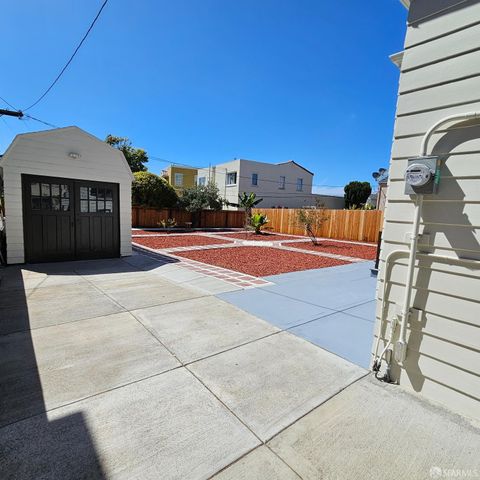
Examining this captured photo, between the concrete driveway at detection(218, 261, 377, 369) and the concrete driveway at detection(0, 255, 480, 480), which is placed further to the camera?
the concrete driveway at detection(218, 261, 377, 369)

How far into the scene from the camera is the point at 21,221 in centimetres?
644

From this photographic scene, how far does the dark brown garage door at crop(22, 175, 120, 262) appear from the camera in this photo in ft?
21.7

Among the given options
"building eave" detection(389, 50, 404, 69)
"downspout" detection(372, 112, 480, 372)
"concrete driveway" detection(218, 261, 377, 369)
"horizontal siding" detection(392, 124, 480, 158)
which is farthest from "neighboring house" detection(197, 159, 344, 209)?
"downspout" detection(372, 112, 480, 372)

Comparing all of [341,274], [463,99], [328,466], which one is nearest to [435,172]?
[463,99]

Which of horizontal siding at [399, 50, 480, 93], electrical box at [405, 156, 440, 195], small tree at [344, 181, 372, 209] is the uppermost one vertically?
small tree at [344, 181, 372, 209]

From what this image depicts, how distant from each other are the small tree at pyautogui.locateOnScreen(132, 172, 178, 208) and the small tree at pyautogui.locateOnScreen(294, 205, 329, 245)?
403 inches

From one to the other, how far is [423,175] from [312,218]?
12220mm

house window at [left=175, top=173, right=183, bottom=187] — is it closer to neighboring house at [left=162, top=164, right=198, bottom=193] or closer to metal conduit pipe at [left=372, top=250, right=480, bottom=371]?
neighboring house at [left=162, top=164, right=198, bottom=193]

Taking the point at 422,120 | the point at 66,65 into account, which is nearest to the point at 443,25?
the point at 422,120

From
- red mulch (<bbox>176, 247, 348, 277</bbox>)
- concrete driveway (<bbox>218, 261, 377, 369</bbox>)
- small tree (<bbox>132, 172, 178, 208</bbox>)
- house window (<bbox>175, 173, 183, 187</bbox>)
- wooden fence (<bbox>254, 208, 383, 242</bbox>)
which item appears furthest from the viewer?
house window (<bbox>175, 173, 183, 187</bbox>)

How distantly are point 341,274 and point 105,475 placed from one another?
602 centimetres

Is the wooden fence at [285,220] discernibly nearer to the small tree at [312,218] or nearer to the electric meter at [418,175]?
the small tree at [312,218]

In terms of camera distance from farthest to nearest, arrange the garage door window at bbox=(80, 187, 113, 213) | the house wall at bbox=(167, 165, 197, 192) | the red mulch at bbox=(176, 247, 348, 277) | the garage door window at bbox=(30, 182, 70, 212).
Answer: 1. the house wall at bbox=(167, 165, 197, 192)
2. the garage door window at bbox=(80, 187, 113, 213)
3. the red mulch at bbox=(176, 247, 348, 277)
4. the garage door window at bbox=(30, 182, 70, 212)

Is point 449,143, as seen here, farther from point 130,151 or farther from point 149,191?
point 130,151
